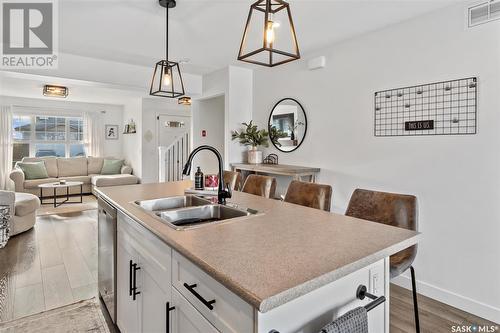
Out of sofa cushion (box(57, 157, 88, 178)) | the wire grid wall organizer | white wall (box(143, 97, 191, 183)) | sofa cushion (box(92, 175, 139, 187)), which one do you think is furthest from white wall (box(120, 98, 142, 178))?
the wire grid wall organizer

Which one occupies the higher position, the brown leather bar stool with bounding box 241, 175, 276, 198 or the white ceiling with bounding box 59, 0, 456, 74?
the white ceiling with bounding box 59, 0, 456, 74

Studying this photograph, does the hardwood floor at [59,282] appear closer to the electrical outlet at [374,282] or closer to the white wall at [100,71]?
the electrical outlet at [374,282]

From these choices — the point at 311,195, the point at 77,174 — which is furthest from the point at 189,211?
the point at 77,174

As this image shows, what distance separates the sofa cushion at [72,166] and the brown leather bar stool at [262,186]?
20.7 feet

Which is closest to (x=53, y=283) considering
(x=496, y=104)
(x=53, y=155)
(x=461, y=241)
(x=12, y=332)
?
(x=12, y=332)

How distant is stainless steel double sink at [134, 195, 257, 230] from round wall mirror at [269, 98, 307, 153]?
211 cm

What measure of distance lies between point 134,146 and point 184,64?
3.99 m

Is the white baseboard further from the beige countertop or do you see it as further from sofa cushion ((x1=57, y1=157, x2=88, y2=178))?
sofa cushion ((x1=57, y1=157, x2=88, y2=178))

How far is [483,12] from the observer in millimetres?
2215

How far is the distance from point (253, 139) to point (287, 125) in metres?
0.56

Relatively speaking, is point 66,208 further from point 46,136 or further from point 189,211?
point 189,211

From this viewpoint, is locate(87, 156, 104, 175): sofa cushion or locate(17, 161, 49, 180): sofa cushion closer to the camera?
locate(17, 161, 49, 180): sofa cushion

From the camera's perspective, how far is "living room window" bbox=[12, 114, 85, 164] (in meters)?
7.15

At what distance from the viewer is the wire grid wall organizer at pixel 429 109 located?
2.30 m
